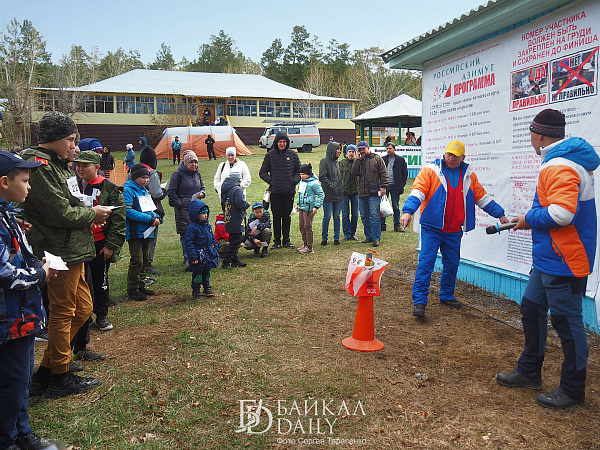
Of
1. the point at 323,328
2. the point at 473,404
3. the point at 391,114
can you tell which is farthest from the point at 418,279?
the point at 391,114

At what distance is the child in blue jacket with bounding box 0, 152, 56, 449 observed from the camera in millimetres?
2574

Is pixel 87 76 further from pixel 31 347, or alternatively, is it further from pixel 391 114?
pixel 31 347

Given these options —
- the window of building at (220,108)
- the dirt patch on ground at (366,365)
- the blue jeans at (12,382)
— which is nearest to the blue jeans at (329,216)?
the dirt patch on ground at (366,365)

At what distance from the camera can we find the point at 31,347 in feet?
9.14

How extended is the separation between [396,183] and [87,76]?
60369mm

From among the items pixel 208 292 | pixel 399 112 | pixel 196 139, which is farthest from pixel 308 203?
pixel 196 139

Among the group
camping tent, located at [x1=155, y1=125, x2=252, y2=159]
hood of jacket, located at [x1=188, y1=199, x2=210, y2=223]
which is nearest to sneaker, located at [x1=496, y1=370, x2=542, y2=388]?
hood of jacket, located at [x1=188, y1=199, x2=210, y2=223]

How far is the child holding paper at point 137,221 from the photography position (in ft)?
20.3

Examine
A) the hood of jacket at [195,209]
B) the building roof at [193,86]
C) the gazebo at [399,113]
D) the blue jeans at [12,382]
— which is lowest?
the blue jeans at [12,382]

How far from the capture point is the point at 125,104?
4038cm

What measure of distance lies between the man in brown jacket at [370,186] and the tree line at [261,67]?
102 feet

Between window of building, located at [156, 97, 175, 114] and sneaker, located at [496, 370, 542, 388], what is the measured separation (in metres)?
41.2

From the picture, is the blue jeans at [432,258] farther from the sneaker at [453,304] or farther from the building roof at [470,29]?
the building roof at [470,29]

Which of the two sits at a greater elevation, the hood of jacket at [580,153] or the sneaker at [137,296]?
the hood of jacket at [580,153]
